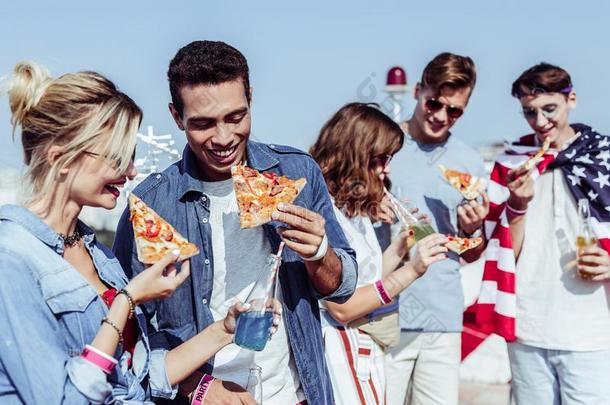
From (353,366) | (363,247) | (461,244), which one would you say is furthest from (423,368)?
(363,247)

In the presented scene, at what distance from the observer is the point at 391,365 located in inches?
204

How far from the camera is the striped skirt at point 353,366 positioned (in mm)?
4086

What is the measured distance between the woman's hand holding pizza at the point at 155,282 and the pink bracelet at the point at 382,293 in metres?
1.54

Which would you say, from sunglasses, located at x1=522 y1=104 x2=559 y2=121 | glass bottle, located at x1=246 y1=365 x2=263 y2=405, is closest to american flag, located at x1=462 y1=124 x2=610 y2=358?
sunglasses, located at x1=522 y1=104 x2=559 y2=121

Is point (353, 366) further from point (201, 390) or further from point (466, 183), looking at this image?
point (466, 183)

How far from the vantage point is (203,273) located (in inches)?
128

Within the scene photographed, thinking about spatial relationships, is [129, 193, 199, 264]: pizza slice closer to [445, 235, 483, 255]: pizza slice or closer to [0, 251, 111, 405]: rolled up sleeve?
[0, 251, 111, 405]: rolled up sleeve

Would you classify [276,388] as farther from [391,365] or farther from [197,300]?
[391,365]

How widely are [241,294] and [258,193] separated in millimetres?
420

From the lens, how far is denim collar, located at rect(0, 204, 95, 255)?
102 inches

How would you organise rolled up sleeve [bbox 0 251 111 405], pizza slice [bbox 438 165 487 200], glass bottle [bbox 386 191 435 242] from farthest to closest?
pizza slice [bbox 438 165 487 200] < glass bottle [bbox 386 191 435 242] < rolled up sleeve [bbox 0 251 111 405]

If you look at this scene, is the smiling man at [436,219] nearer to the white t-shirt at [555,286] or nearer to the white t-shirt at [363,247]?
the white t-shirt at [555,286]

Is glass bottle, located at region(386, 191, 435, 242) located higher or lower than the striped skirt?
higher

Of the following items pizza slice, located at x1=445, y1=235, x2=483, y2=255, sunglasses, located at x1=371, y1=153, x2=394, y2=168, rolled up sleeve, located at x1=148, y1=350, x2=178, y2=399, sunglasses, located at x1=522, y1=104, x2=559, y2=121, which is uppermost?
sunglasses, located at x1=522, y1=104, x2=559, y2=121
